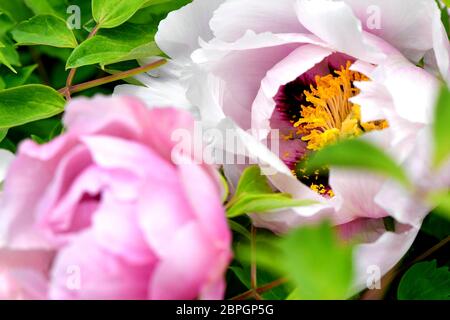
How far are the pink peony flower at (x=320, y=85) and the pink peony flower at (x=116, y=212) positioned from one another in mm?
88

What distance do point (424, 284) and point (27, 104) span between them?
26cm

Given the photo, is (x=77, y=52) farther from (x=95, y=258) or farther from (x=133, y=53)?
(x=95, y=258)

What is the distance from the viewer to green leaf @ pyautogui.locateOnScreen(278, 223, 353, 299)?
0.24m

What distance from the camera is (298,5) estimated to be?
446 mm

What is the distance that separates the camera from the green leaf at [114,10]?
51 centimetres

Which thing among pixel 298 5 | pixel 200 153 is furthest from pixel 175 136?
pixel 298 5

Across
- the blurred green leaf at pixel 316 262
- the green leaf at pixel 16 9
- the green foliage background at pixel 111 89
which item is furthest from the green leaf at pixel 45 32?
the blurred green leaf at pixel 316 262

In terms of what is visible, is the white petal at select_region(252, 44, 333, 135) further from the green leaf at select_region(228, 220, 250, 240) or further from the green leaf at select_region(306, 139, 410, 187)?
the green leaf at select_region(306, 139, 410, 187)

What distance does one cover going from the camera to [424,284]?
1.43 feet

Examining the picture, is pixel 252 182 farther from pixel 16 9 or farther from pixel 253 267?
pixel 16 9

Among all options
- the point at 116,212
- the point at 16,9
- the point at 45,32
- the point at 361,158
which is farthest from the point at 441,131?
the point at 16,9

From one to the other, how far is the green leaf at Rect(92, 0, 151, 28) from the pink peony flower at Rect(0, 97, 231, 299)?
18 cm

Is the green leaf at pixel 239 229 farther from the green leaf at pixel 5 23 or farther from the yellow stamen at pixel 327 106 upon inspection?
the green leaf at pixel 5 23
